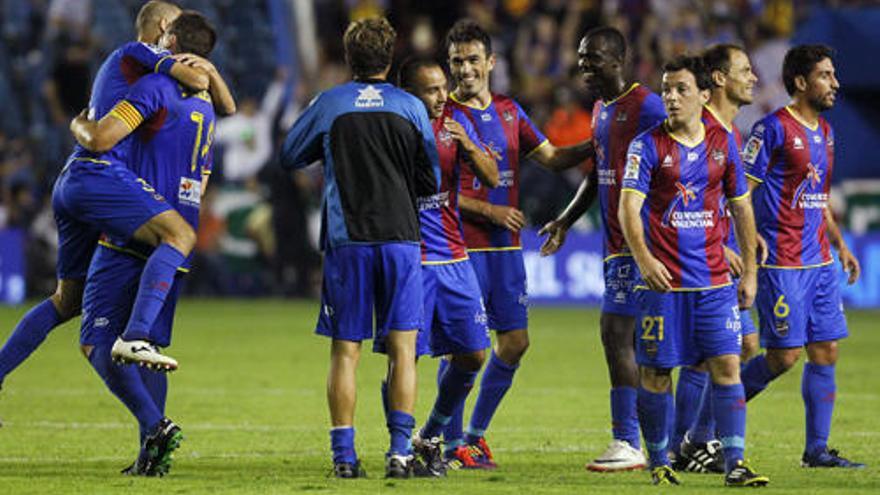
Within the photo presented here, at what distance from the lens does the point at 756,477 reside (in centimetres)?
757

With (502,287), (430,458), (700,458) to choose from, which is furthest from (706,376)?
(430,458)

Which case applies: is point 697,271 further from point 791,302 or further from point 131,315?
point 131,315

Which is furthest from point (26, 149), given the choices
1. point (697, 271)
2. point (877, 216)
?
point (697, 271)

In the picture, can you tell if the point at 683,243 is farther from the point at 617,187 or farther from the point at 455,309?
the point at 455,309

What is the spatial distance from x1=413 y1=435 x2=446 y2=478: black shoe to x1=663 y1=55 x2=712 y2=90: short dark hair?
2153 millimetres

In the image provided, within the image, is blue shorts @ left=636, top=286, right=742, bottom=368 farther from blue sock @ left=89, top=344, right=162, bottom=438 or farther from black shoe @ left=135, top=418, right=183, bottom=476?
blue sock @ left=89, top=344, right=162, bottom=438

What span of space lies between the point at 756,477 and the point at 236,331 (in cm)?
1150

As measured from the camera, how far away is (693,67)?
7.98 meters

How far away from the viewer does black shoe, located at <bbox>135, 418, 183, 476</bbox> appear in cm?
802

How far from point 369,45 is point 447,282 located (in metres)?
1.34

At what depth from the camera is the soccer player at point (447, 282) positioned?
848cm

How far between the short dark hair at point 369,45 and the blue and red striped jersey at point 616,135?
4.84 ft

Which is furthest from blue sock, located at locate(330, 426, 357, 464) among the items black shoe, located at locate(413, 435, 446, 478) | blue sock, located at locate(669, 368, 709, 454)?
blue sock, located at locate(669, 368, 709, 454)

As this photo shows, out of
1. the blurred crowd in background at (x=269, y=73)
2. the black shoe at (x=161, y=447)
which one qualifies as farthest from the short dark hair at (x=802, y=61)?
the blurred crowd in background at (x=269, y=73)
